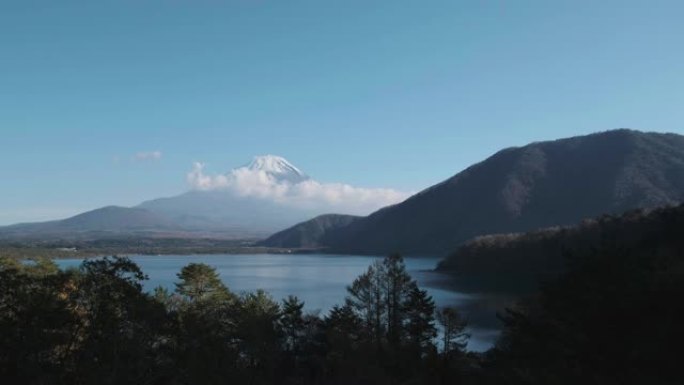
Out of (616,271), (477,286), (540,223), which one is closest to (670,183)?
(540,223)

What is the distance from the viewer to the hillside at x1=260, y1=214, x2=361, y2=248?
165250 mm

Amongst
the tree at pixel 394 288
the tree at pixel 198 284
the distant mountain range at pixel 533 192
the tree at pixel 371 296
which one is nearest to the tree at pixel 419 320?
the tree at pixel 394 288

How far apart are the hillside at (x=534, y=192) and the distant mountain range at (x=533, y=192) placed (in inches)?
6.6

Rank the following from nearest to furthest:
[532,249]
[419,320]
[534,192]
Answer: [419,320] → [532,249] → [534,192]

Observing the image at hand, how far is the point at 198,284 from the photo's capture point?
65.4ft

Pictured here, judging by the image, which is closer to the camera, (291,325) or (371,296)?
(291,325)

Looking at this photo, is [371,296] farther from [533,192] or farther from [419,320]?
[533,192]

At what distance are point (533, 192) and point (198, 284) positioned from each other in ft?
370

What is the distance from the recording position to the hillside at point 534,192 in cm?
10731

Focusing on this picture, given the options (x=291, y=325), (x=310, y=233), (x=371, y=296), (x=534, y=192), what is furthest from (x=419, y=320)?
(x=310, y=233)

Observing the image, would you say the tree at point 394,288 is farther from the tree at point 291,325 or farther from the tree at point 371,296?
the tree at point 291,325

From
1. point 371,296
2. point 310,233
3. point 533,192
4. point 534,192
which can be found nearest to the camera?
point 371,296

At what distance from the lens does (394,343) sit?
1914 cm

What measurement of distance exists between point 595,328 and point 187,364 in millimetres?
8263
